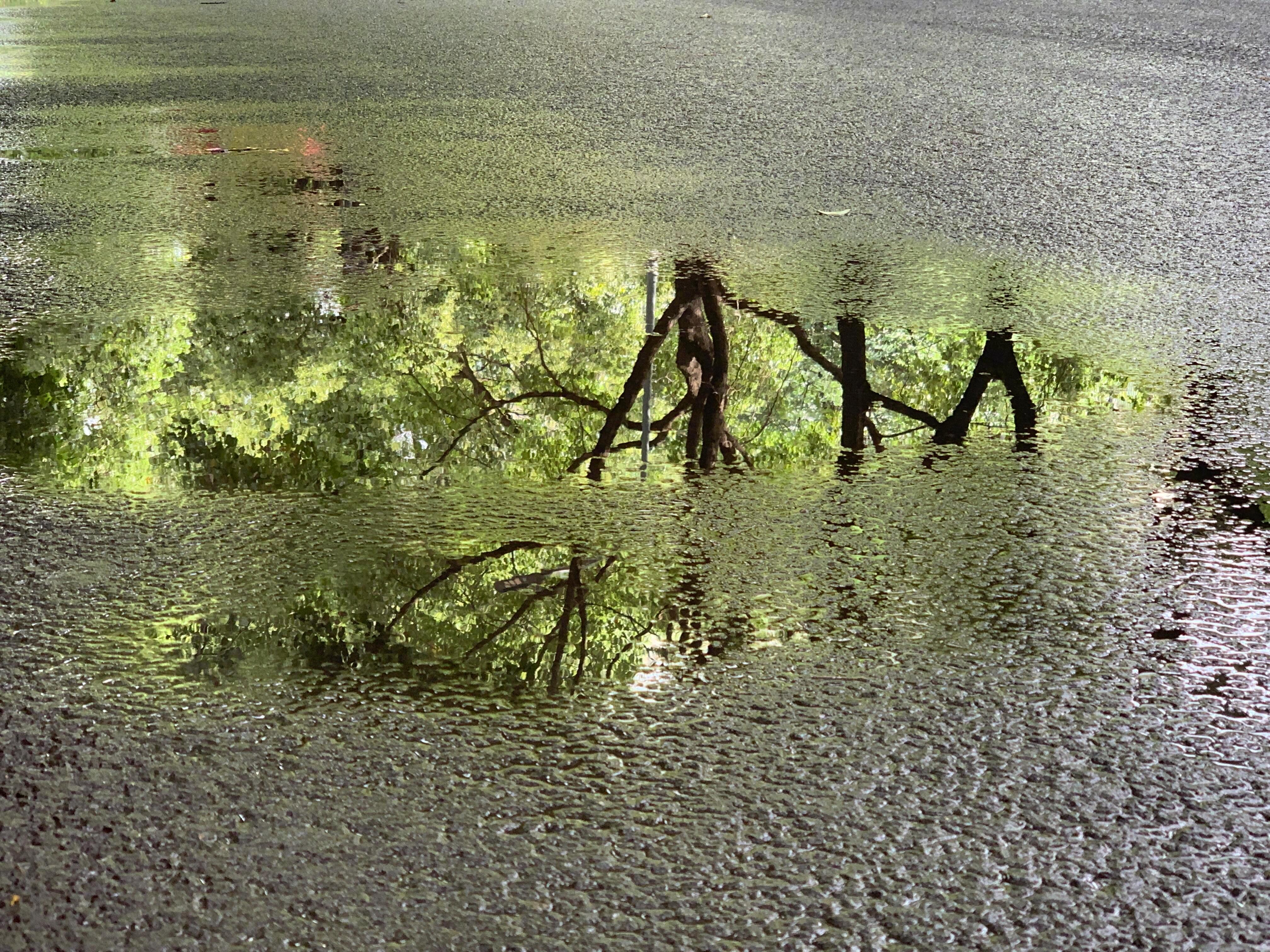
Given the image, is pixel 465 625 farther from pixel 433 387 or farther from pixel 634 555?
pixel 433 387

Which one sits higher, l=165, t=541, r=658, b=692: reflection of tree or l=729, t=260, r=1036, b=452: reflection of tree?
l=729, t=260, r=1036, b=452: reflection of tree

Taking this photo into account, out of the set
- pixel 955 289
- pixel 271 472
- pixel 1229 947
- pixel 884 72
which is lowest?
pixel 1229 947

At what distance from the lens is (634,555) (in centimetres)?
339

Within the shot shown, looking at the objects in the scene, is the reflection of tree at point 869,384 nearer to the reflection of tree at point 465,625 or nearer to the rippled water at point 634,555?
the rippled water at point 634,555

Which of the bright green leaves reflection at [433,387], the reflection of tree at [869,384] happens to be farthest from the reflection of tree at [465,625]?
the reflection of tree at [869,384]

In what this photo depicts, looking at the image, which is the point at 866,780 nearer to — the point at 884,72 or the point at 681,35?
the point at 884,72

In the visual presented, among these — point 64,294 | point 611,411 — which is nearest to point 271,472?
point 611,411

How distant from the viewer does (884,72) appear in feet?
33.3

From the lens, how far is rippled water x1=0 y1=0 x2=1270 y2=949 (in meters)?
2.27

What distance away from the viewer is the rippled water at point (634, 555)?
7.45 feet

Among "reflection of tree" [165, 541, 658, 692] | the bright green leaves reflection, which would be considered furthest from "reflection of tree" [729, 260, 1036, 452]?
"reflection of tree" [165, 541, 658, 692]

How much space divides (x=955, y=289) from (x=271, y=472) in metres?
2.72

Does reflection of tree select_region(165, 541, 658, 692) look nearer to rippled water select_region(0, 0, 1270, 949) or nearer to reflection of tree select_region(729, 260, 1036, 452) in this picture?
rippled water select_region(0, 0, 1270, 949)

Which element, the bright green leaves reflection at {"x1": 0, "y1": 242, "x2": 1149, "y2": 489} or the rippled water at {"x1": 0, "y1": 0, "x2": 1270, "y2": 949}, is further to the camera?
the bright green leaves reflection at {"x1": 0, "y1": 242, "x2": 1149, "y2": 489}
